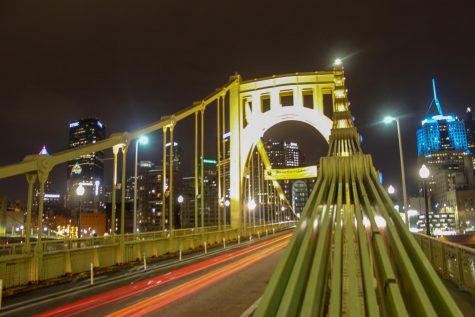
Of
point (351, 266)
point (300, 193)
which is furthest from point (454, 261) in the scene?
point (300, 193)

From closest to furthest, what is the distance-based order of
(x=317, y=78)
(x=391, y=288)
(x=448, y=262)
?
1. (x=391, y=288)
2. (x=448, y=262)
3. (x=317, y=78)

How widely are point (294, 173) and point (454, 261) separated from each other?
1676 inches

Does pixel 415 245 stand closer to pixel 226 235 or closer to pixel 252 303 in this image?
pixel 252 303

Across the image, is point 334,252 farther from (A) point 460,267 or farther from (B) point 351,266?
(A) point 460,267

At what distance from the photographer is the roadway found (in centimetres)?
→ 1176

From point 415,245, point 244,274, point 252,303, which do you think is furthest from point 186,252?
point 415,245

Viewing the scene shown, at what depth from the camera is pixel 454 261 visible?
13.4 metres

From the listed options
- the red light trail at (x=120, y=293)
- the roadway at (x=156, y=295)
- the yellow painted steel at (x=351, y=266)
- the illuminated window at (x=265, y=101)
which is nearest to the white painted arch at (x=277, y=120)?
the illuminated window at (x=265, y=101)

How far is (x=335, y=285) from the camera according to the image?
22.3 ft

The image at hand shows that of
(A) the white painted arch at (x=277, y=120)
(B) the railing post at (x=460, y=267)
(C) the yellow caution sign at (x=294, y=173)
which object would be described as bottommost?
(B) the railing post at (x=460, y=267)

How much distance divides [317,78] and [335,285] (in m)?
38.5

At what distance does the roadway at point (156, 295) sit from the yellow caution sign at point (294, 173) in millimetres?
33679

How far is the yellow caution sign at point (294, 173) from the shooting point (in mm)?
54031

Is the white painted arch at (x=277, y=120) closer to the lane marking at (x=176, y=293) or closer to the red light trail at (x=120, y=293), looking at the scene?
the lane marking at (x=176, y=293)
